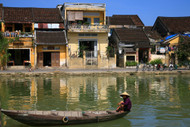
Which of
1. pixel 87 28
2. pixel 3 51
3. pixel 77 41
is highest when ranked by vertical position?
pixel 87 28

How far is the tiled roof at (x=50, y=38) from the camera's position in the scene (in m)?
35.1

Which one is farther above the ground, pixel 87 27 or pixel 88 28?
pixel 87 27

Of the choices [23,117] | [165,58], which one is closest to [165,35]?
[165,58]

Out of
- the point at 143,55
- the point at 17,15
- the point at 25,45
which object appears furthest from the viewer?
the point at 143,55

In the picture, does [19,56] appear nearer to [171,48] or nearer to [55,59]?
[55,59]

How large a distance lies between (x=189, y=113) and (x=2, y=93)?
13.1 metres

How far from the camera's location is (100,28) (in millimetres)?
37562

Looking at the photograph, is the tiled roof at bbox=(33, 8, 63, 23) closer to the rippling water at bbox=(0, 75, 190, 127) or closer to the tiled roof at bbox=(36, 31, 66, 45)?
the tiled roof at bbox=(36, 31, 66, 45)

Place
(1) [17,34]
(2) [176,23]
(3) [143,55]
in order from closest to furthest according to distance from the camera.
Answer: (1) [17,34] → (3) [143,55] → (2) [176,23]

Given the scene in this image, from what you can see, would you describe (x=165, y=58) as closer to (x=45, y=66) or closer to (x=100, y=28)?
(x=100, y=28)

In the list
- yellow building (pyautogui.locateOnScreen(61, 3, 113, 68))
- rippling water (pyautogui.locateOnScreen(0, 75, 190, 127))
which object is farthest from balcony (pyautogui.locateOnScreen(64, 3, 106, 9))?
rippling water (pyautogui.locateOnScreen(0, 75, 190, 127))

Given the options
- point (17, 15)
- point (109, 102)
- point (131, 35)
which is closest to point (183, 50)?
point (131, 35)

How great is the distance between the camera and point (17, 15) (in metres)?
36.8

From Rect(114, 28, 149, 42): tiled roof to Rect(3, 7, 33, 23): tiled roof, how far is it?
503 inches
